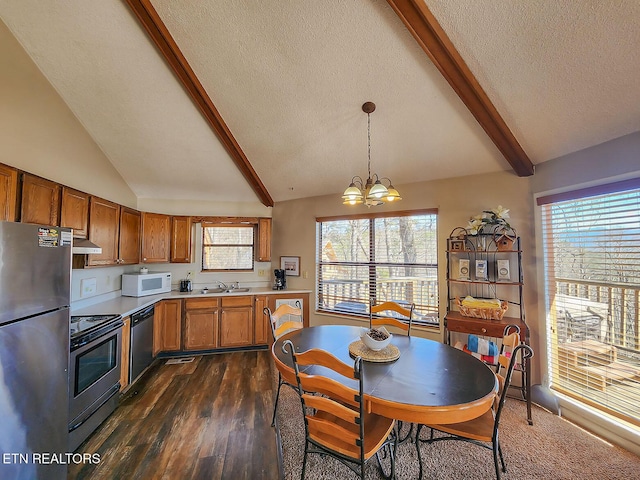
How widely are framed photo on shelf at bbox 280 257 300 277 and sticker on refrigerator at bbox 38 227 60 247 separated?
3136 millimetres

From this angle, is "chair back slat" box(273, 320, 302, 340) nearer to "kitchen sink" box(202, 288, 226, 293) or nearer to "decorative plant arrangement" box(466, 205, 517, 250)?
"kitchen sink" box(202, 288, 226, 293)

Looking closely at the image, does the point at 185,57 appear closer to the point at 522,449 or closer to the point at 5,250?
the point at 5,250

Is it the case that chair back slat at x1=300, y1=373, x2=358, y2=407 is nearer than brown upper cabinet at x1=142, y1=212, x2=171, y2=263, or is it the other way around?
chair back slat at x1=300, y1=373, x2=358, y2=407

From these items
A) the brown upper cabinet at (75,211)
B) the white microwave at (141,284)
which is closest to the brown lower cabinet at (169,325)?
the white microwave at (141,284)

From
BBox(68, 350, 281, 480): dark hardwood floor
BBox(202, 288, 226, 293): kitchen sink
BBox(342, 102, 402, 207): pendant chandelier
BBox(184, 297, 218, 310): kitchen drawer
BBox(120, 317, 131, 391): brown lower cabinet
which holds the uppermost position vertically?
BBox(342, 102, 402, 207): pendant chandelier

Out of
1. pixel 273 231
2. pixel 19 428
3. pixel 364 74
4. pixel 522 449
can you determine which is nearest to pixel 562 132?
pixel 364 74

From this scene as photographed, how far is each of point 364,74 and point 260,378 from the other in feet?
11.4

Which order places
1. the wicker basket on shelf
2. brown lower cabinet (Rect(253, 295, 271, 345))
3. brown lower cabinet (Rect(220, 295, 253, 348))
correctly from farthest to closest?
brown lower cabinet (Rect(253, 295, 271, 345)) → brown lower cabinet (Rect(220, 295, 253, 348)) → the wicker basket on shelf

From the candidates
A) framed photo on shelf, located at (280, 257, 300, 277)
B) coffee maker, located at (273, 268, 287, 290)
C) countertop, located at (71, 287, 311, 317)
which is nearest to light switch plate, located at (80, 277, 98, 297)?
countertop, located at (71, 287, 311, 317)

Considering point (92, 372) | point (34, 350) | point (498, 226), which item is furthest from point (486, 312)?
point (92, 372)

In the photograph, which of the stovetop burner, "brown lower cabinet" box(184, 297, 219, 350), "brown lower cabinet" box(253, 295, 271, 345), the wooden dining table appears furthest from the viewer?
"brown lower cabinet" box(253, 295, 271, 345)

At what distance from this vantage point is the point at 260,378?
3271 millimetres

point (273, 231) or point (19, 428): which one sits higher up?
point (273, 231)

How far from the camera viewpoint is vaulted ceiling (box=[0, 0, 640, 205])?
183 cm
